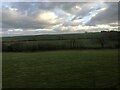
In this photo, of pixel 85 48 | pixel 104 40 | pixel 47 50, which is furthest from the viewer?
pixel 104 40

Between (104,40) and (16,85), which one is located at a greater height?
(104,40)

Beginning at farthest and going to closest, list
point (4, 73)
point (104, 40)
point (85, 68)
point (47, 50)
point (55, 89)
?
point (104, 40) → point (47, 50) → point (85, 68) → point (4, 73) → point (55, 89)

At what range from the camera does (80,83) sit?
42.6ft

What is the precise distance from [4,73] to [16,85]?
3.76m

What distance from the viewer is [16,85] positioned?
1292 cm

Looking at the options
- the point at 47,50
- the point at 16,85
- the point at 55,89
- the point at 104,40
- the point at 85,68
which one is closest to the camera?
the point at 55,89

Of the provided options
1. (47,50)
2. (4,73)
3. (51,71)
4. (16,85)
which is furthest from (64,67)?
(47,50)

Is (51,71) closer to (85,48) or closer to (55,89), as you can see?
(55,89)

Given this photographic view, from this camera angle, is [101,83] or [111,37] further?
[111,37]

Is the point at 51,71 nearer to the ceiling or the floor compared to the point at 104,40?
nearer to the floor

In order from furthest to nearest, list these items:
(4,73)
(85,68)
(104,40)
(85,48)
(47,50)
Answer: (104,40) → (85,48) → (47,50) → (85,68) → (4,73)

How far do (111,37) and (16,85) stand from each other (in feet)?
70.6

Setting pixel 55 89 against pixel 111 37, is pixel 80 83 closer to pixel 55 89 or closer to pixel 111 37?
pixel 55 89

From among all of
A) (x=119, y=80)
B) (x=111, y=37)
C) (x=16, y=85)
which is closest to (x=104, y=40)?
(x=111, y=37)
